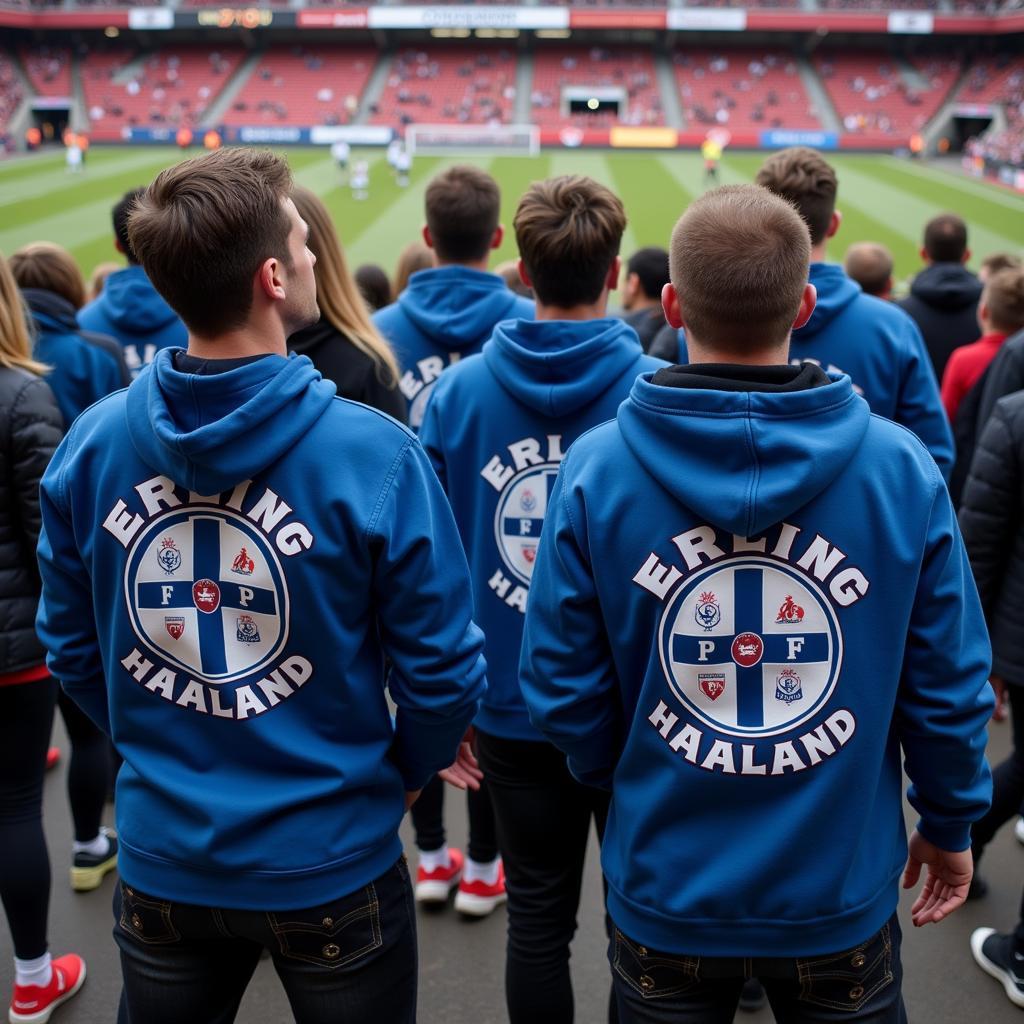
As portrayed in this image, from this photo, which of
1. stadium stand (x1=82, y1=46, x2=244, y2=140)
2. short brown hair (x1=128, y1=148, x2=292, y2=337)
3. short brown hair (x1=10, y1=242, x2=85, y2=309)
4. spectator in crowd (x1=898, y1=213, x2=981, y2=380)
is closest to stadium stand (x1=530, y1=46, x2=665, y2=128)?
stadium stand (x1=82, y1=46, x2=244, y2=140)

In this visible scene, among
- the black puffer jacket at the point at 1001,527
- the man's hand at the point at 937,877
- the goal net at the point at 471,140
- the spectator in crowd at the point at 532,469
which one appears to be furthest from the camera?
the goal net at the point at 471,140

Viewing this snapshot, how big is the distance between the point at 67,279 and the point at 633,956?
360 cm

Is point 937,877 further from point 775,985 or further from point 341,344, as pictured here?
point 341,344

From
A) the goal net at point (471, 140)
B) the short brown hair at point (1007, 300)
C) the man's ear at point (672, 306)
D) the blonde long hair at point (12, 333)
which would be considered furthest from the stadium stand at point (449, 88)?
the man's ear at point (672, 306)

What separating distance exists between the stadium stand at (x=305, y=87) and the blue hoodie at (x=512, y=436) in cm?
4418

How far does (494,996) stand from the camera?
3387 millimetres

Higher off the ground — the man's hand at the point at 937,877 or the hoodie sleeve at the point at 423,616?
the hoodie sleeve at the point at 423,616

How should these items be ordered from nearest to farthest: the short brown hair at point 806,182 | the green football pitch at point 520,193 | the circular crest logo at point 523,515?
the circular crest logo at point 523,515
the short brown hair at point 806,182
the green football pitch at point 520,193

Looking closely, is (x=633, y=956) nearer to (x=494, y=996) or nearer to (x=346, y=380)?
(x=494, y=996)

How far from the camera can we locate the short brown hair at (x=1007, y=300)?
5023 mm

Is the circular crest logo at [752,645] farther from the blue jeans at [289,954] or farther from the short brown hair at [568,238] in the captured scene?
the short brown hair at [568,238]

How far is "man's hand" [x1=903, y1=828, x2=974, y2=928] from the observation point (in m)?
2.04

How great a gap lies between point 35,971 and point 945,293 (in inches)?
219

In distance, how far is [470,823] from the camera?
3.83 m
